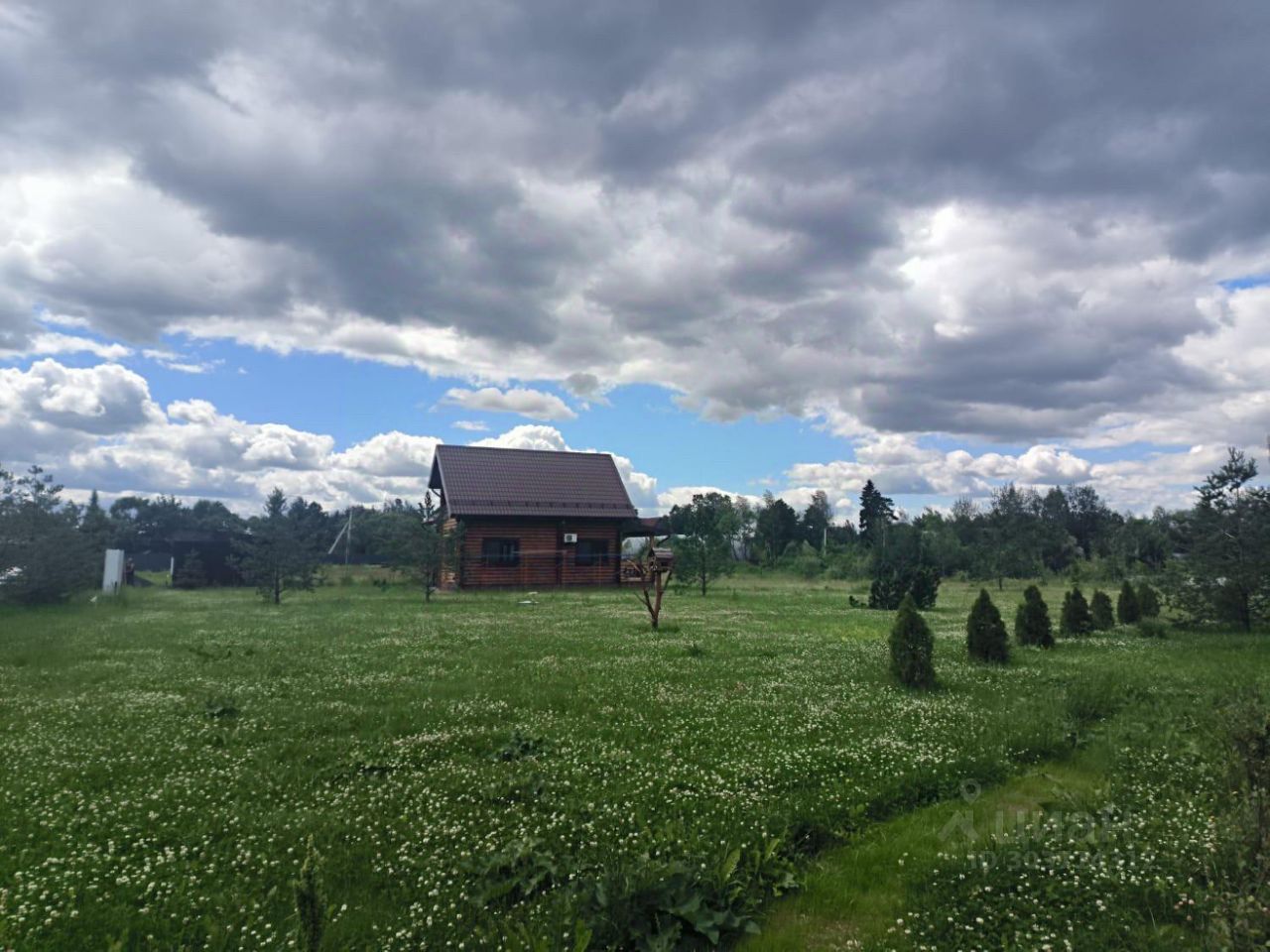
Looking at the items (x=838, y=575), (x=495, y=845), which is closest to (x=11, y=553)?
(x=495, y=845)

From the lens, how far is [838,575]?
52219 mm

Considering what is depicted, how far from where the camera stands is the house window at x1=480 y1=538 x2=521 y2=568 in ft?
127

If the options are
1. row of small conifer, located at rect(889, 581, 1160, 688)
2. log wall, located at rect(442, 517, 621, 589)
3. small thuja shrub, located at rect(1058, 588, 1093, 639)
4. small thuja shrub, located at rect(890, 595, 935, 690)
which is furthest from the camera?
log wall, located at rect(442, 517, 621, 589)

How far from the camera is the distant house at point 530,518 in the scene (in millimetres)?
38625

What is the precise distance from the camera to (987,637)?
14305 millimetres

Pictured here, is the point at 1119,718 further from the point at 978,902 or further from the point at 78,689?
the point at 78,689

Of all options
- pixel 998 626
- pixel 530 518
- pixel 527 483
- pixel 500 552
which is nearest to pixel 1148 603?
pixel 998 626

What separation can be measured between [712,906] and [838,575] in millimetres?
49974

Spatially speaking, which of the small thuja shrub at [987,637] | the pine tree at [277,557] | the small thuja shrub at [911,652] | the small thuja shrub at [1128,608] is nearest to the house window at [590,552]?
the pine tree at [277,557]

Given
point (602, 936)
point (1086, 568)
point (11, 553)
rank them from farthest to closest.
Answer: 1. point (1086, 568)
2. point (11, 553)
3. point (602, 936)

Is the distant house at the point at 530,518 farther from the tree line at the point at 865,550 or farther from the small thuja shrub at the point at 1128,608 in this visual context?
the small thuja shrub at the point at 1128,608

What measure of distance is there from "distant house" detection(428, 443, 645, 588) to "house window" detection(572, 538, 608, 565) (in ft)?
0.19

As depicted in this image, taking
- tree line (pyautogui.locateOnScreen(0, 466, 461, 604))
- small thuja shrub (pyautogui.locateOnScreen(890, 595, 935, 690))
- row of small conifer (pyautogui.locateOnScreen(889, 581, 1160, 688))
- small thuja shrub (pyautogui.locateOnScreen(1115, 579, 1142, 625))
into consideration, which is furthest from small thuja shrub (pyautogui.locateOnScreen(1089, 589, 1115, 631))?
tree line (pyautogui.locateOnScreen(0, 466, 461, 604))

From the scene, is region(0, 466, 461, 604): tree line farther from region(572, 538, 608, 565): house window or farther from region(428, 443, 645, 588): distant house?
region(572, 538, 608, 565): house window
